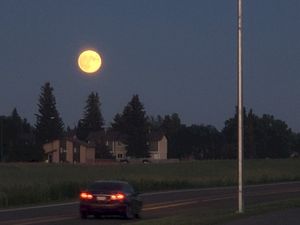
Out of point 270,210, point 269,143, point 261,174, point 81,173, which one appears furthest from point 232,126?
point 270,210

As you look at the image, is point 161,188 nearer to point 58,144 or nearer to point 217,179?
point 217,179

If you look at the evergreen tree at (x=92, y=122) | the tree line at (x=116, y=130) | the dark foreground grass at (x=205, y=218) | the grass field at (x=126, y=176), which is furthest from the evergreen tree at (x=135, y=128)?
the dark foreground grass at (x=205, y=218)

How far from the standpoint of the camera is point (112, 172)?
94.6 metres

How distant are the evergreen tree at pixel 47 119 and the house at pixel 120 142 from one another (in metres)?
6.47

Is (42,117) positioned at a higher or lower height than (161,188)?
higher

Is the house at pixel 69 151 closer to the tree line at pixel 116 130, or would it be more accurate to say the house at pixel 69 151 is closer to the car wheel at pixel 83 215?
the tree line at pixel 116 130

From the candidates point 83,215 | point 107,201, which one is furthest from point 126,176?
point 107,201

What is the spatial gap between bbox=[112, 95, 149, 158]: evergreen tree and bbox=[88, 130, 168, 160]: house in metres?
1.79

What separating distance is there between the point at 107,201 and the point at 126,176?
47.9 m

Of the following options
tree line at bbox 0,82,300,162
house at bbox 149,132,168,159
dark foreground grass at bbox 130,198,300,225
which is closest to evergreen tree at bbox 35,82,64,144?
tree line at bbox 0,82,300,162

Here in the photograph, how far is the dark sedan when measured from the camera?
36531mm

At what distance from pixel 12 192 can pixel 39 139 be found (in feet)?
383

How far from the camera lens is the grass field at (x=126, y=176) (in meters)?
57.9

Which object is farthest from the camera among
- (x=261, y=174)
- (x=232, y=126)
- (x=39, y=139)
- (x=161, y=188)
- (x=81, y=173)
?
(x=232, y=126)
